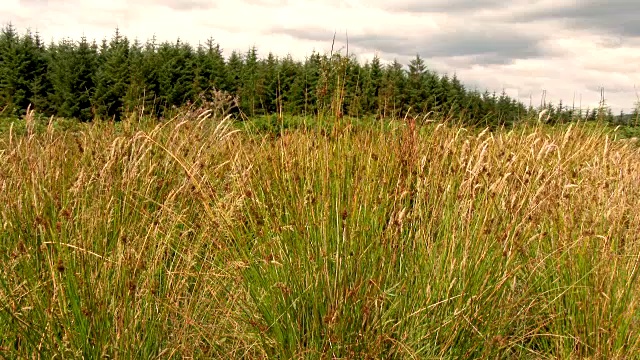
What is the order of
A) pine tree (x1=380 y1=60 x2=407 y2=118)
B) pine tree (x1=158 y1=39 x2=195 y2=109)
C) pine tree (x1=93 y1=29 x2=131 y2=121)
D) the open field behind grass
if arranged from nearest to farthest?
1. the open field behind grass
2. pine tree (x1=380 y1=60 x2=407 y2=118)
3. pine tree (x1=93 y1=29 x2=131 y2=121)
4. pine tree (x1=158 y1=39 x2=195 y2=109)

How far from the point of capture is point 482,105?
23.6m

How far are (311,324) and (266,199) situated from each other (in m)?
0.80

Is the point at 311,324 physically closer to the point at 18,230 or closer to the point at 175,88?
the point at 18,230

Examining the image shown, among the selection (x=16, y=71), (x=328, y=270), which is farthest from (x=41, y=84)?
(x=328, y=270)

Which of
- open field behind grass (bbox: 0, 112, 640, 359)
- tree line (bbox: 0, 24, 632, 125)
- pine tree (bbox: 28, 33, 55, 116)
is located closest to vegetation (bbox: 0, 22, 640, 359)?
open field behind grass (bbox: 0, 112, 640, 359)

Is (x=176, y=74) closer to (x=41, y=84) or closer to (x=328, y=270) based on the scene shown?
(x=41, y=84)

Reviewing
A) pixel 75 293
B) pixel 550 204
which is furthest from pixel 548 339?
pixel 75 293

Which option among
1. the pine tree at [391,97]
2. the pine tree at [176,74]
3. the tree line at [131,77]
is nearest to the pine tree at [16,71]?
the tree line at [131,77]

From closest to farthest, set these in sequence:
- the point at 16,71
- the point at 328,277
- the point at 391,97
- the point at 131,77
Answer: the point at 328,277, the point at 391,97, the point at 131,77, the point at 16,71

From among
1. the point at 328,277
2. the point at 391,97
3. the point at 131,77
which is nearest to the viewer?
the point at 328,277

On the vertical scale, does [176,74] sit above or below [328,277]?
above

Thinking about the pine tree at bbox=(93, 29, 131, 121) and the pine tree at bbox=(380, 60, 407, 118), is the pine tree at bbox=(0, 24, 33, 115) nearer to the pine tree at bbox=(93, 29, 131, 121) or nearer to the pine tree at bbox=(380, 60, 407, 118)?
the pine tree at bbox=(93, 29, 131, 121)

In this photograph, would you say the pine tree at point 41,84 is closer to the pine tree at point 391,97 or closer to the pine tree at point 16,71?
the pine tree at point 16,71

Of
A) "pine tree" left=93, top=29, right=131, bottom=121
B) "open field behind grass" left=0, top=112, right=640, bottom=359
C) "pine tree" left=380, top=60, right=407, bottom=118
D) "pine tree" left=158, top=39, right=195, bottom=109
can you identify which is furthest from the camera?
"pine tree" left=158, top=39, right=195, bottom=109
